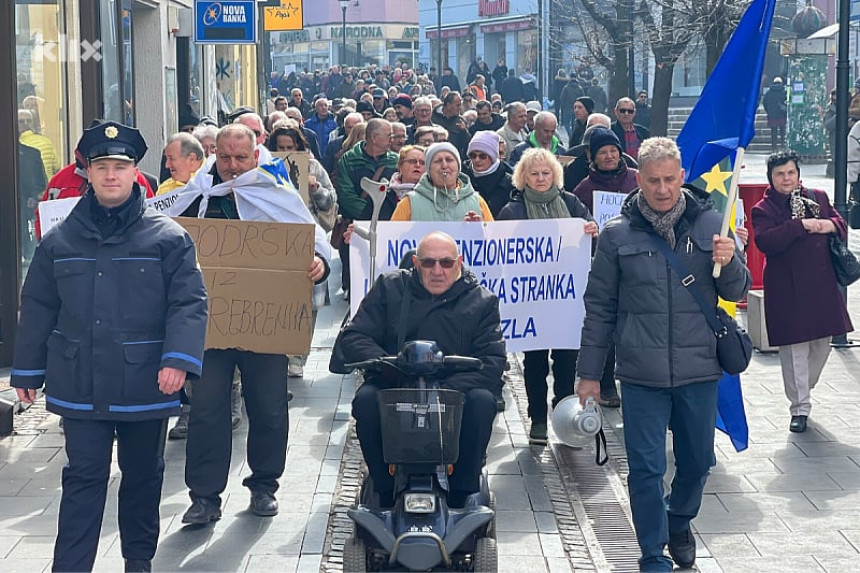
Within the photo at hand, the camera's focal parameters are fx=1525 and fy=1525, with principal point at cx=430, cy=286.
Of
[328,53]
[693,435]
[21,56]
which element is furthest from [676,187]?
[328,53]

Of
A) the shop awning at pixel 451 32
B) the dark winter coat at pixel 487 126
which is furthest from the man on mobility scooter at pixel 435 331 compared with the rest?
the shop awning at pixel 451 32

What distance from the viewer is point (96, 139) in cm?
591

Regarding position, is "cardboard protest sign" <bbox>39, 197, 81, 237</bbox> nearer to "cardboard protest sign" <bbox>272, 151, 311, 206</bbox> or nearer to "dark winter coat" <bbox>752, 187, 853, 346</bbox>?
"cardboard protest sign" <bbox>272, 151, 311, 206</bbox>

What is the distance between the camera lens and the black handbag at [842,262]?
30.6 feet

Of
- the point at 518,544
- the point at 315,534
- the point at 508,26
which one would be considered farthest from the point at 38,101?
the point at 508,26

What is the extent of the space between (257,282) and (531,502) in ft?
5.79

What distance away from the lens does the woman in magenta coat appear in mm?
9219

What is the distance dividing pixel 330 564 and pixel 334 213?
5.15m

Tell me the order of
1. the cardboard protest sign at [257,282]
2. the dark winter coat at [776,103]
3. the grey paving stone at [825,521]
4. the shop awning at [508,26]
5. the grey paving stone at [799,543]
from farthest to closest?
the shop awning at [508,26] → the dark winter coat at [776,103] → the cardboard protest sign at [257,282] → the grey paving stone at [825,521] → the grey paving stone at [799,543]

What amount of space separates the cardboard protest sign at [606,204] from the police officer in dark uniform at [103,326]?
14.7 ft

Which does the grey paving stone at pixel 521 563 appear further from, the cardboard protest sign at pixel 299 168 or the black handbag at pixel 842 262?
the cardboard protest sign at pixel 299 168

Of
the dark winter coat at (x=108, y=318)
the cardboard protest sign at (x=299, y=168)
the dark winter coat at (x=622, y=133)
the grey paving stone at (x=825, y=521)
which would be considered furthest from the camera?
the dark winter coat at (x=622, y=133)

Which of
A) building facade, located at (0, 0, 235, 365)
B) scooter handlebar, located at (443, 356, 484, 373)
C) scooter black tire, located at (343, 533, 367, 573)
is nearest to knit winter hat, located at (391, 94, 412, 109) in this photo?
building facade, located at (0, 0, 235, 365)
